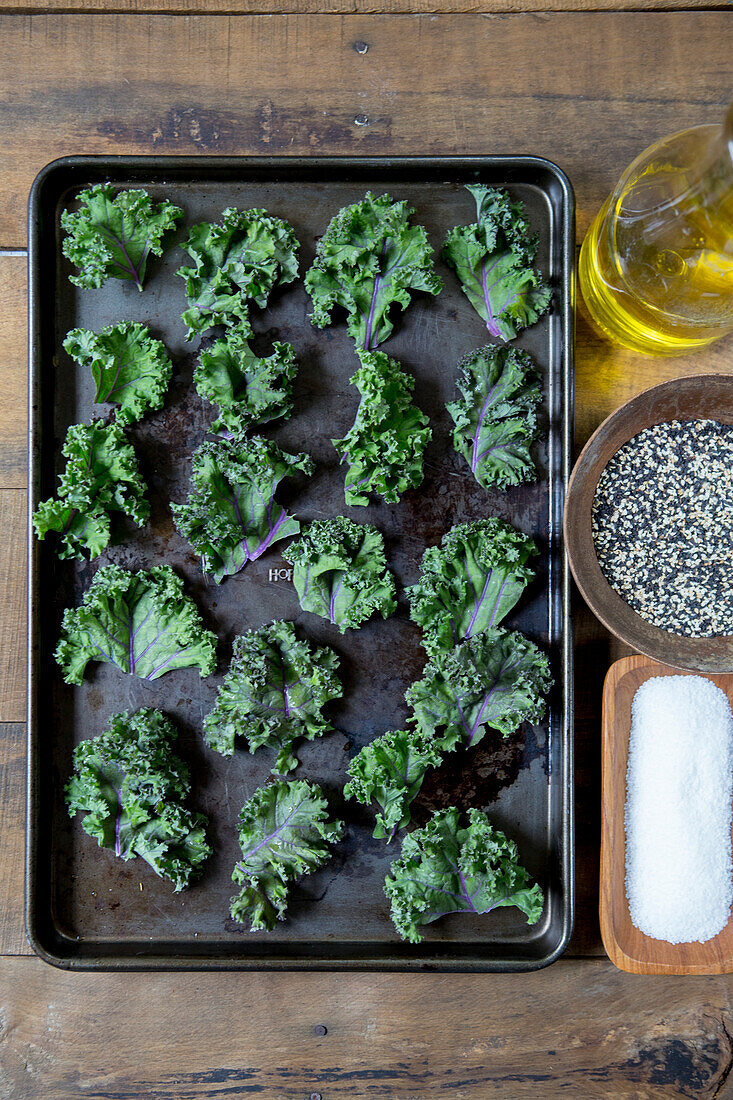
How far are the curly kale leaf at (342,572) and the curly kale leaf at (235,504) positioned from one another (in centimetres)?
8

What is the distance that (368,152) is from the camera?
5.92 ft

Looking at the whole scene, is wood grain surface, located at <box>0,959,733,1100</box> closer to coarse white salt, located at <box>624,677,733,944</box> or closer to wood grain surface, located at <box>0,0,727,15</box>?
coarse white salt, located at <box>624,677,733,944</box>

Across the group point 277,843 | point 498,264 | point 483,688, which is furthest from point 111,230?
point 277,843

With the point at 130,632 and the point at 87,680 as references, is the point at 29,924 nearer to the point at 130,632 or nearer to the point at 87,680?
the point at 87,680

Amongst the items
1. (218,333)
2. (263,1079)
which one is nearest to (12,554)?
(218,333)

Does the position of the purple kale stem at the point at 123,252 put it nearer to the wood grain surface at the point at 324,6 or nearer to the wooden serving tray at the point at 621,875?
the wood grain surface at the point at 324,6

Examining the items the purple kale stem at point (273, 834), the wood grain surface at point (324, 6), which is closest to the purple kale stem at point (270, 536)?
the purple kale stem at point (273, 834)

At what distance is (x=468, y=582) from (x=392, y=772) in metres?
0.48

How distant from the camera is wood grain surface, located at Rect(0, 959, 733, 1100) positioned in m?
1.82

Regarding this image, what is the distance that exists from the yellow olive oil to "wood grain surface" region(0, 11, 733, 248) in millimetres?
269

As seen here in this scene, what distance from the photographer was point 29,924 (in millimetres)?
1691

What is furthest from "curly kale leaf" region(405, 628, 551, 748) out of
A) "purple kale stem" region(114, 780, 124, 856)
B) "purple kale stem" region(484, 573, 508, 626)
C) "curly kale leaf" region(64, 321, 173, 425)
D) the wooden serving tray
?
"curly kale leaf" region(64, 321, 173, 425)

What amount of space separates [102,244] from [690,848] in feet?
6.48

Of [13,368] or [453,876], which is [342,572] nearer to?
[453,876]
